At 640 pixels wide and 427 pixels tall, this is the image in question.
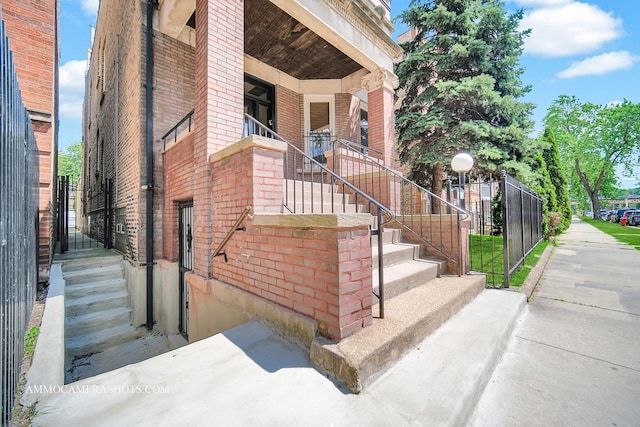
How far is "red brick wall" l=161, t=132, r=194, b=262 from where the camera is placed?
4.37 metres

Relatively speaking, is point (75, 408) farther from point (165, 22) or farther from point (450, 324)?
point (165, 22)

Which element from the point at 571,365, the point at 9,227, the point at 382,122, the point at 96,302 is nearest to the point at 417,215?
the point at 571,365

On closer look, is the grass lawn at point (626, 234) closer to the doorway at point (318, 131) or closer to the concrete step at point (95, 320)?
the doorway at point (318, 131)

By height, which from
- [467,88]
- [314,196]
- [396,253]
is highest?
[467,88]

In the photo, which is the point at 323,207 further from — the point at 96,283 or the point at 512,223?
the point at 96,283

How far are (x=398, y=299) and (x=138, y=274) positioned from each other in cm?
482

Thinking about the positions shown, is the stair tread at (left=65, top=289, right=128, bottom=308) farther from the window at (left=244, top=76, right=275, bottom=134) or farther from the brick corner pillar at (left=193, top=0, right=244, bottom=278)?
the window at (left=244, top=76, right=275, bottom=134)

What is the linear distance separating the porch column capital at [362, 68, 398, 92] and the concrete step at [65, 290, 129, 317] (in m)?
7.65

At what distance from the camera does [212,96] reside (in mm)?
3656

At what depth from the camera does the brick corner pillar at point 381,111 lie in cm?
729

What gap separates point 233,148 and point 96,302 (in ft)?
14.5

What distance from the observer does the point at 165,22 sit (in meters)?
5.27

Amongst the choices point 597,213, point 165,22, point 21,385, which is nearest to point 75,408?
point 21,385

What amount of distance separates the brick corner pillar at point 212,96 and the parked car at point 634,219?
36.6 m
